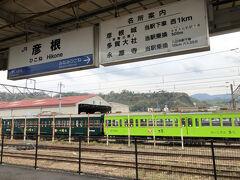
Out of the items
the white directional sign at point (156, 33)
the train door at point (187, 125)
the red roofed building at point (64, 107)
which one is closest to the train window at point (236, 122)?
the train door at point (187, 125)

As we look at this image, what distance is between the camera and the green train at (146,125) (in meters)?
14.5

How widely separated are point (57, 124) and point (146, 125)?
9.93m

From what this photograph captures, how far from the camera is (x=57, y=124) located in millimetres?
21359

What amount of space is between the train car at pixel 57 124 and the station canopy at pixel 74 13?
13329 millimetres

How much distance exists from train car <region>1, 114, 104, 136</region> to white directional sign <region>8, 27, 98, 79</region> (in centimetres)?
1269

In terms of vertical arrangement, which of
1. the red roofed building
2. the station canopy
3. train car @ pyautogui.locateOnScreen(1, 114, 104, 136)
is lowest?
train car @ pyautogui.locateOnScreen(1, 114, 104, 136)

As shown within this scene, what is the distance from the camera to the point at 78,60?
18.4 feet

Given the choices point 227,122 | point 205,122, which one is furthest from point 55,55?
point 227,122

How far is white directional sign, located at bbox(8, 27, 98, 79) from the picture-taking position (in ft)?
18.4

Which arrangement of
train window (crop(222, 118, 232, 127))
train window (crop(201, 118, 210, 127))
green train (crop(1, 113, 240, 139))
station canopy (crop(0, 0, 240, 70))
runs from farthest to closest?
train window (crop(201, 118, 210, 127))
green train (crop(1, 113, 240, 139))
train window (crop(222, 118, 232, 127))
station canopy (crop(0, 0, 240, 70))

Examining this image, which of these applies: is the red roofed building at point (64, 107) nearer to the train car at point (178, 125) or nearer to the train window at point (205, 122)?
the train car at point (178, 125)

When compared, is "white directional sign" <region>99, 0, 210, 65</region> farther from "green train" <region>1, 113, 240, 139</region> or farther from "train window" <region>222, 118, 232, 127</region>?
"train window" <region>222, 118, 232, 127</region>

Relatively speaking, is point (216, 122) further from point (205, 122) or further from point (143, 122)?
point (143, 122)

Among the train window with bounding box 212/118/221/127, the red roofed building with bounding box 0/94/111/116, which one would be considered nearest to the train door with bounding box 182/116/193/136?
the train window with bounding box 212/118/221/127
